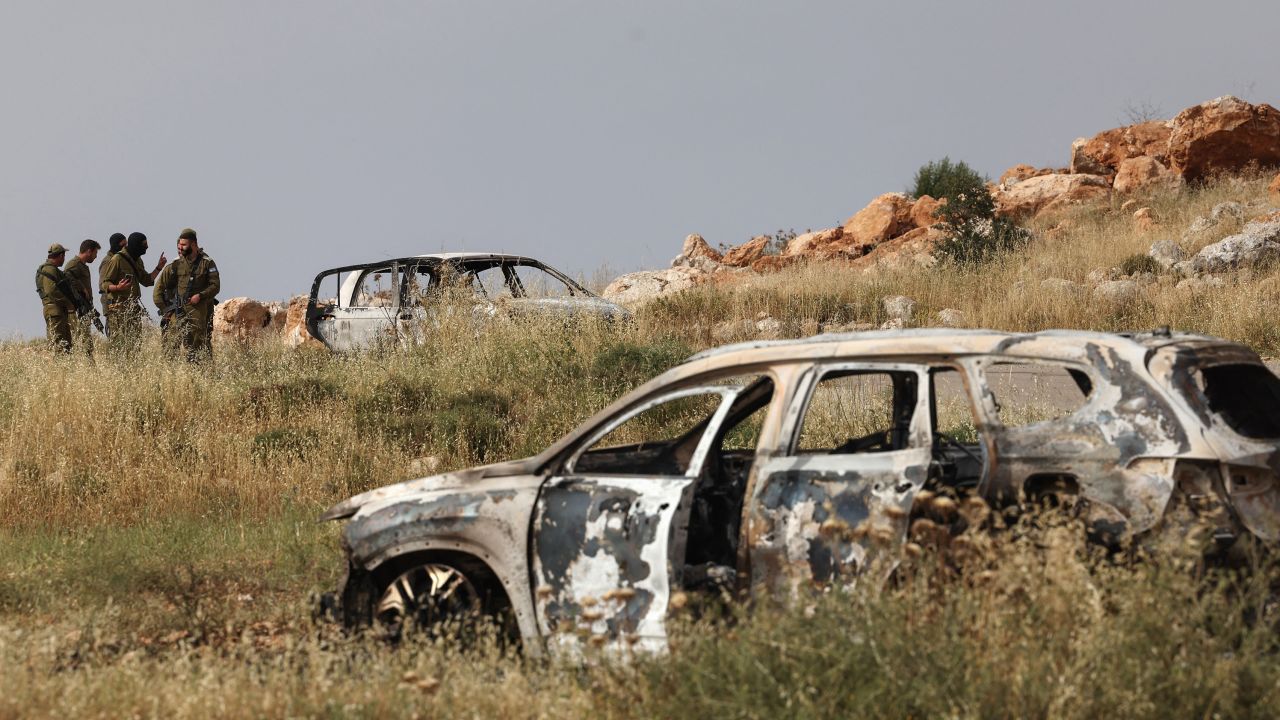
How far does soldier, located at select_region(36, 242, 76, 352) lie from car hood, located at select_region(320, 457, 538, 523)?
47.3ft

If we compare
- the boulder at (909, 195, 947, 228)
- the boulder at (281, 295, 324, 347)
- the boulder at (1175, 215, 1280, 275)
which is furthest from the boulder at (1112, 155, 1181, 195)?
the boulder at (281, 295, 324, 347)

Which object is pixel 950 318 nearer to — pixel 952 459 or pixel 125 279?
pixel 125 279

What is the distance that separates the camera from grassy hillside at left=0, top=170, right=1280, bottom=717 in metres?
4.48

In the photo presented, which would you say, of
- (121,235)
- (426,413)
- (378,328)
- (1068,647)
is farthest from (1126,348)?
(121,235)

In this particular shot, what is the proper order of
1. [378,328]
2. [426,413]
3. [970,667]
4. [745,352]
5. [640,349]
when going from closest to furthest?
[970,667] < [745,352] < [426,413] < [640,349] < [378,328]

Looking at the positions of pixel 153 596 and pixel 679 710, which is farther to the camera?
pixel 153 596

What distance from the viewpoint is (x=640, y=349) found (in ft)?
49.8

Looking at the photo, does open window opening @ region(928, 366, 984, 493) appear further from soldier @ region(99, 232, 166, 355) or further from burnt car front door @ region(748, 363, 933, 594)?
soldier @ region(99, 232, 166, 355)

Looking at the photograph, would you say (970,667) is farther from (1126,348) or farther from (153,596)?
(153,596)

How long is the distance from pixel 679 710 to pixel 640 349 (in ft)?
34.9

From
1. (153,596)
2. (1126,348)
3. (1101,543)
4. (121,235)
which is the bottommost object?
(153,596)

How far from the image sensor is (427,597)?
6.31 metres

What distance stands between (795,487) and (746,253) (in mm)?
31240

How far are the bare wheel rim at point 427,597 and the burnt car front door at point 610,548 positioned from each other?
51 centimetres
